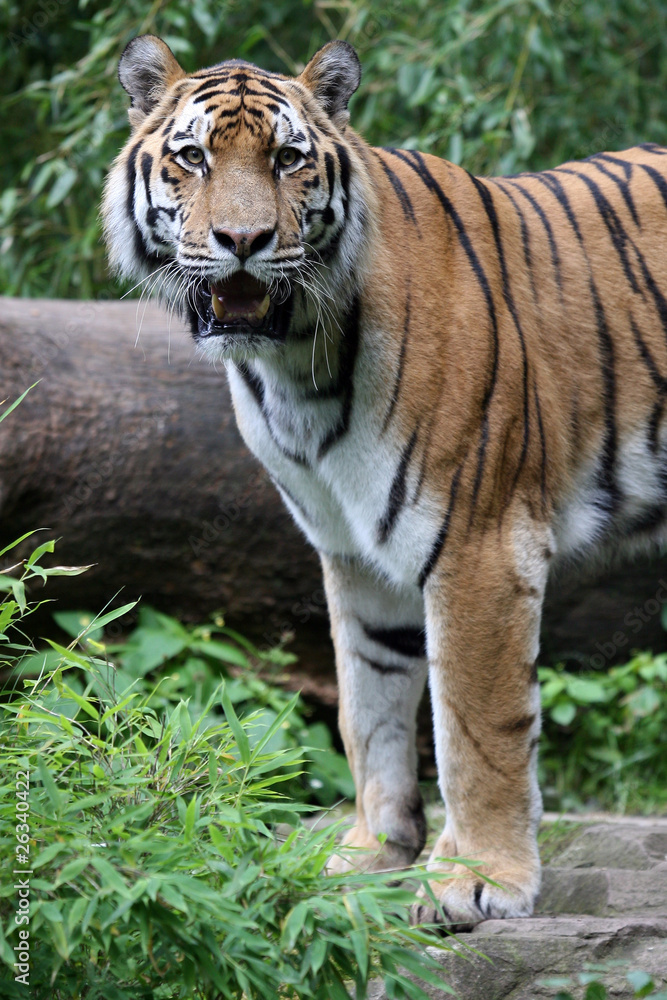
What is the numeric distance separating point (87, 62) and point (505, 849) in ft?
12.9

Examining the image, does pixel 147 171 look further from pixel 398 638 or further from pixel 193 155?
pixel 398 638

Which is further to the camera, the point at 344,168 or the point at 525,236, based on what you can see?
the point at 525,236

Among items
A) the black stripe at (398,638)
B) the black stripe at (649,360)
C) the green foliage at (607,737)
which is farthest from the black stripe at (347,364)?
the green foliage at (607,737)

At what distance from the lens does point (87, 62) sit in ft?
16.0

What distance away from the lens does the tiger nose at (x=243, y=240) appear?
2.19 m

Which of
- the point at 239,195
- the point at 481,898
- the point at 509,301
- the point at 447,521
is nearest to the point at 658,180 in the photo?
the point at 509,301

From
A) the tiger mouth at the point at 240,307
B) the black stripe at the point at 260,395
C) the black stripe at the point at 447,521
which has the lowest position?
the black stripe at the point at 447,521

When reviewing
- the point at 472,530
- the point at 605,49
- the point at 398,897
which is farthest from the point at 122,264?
the point at 605,49

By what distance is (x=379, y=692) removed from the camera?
117 inches

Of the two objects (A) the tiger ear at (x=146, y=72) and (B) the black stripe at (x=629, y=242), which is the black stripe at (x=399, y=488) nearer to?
(B) the black stripe at (x=629, y=242)

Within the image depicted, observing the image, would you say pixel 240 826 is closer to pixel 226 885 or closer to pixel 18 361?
pixel 226 885

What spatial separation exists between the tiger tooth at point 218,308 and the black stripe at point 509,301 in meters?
0.72

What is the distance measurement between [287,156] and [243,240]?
0.98 ft

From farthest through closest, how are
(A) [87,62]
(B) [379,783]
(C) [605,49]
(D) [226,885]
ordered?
(C) [605,49]
(A) [87,62]
(B) [379,783]
(D) [226,885]
